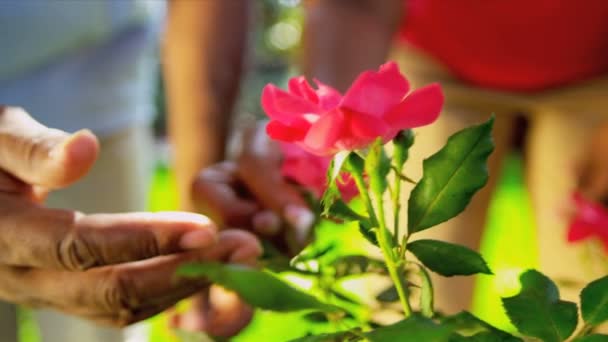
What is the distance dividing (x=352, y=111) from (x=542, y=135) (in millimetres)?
631

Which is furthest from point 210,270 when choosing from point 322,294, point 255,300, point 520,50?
point 520,50

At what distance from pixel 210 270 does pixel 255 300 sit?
17 mm

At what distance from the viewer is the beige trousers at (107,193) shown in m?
0.75

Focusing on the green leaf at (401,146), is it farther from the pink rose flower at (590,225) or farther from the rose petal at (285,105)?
the pink rose flower at (590,225)

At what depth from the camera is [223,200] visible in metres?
0.58

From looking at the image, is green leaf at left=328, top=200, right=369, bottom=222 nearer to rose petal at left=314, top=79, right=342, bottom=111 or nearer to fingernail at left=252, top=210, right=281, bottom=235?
rose petal at left=314, top=79, right=342, bottom=111

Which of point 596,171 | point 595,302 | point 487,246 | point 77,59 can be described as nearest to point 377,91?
point 595,302

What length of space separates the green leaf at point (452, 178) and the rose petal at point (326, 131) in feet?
0.13

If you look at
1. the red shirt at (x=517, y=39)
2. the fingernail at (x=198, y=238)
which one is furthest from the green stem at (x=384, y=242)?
the red shirt at (x=517, y=39)

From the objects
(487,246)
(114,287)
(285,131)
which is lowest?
(487,246)

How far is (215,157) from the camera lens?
0.86m

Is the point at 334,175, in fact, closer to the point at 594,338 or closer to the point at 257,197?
the point at 594,338

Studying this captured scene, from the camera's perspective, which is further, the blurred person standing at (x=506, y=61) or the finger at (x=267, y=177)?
the blurred person standing at (x=506, y=61)

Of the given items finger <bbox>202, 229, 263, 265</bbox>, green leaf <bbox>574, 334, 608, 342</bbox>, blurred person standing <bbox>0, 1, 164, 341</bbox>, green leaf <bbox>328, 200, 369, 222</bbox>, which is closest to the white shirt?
blurred person standing <bbox>0, 1, 164, 341</bbox>
